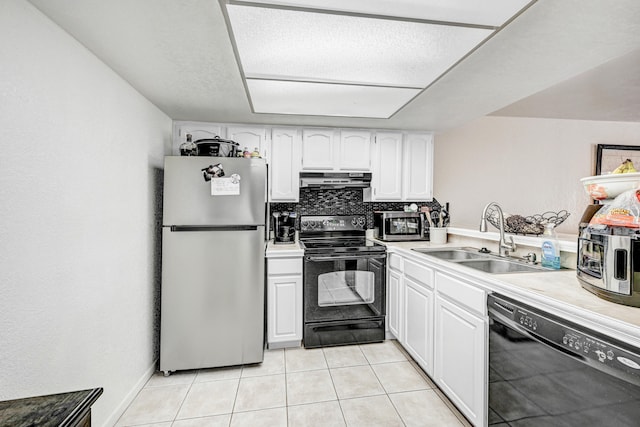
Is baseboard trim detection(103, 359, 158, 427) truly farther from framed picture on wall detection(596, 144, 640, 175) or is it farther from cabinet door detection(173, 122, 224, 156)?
framed picture on wall detection(596, 144, 640, 175)

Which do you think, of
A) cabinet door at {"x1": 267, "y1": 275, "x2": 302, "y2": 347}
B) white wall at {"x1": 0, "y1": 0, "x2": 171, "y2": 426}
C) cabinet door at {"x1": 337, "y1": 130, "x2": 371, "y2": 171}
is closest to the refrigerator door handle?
white wall at {"x1": 0, "y1": 0, "x2": 171, "y2": 426}

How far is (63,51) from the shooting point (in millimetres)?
1349

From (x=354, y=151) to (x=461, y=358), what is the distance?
2.14 m

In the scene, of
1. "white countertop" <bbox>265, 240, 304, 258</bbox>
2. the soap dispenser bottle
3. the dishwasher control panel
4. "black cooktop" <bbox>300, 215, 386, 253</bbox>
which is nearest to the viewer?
the dishwasher control panel

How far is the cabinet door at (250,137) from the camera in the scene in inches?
117

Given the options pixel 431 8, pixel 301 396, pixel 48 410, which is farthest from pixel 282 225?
pixel 48 410

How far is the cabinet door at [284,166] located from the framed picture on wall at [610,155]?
13.2 ft

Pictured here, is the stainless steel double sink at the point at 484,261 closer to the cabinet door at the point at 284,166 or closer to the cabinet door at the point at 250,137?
the cabinet door at the point at 284,166

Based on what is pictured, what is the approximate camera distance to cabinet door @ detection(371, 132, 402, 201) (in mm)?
3207

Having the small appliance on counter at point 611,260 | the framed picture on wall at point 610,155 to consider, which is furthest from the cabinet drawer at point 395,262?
the framed picture on wall at point 610,155

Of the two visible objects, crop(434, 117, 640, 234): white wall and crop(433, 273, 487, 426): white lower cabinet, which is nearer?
crop(433, 273, 487, 426): white lower cabinet

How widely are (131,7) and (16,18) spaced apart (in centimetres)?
40

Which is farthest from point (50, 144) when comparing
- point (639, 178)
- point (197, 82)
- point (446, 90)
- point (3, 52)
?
point (639, 178)

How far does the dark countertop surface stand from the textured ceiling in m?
1.38
